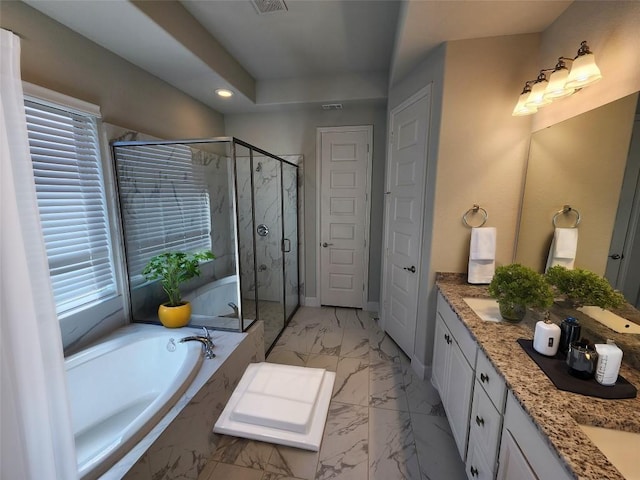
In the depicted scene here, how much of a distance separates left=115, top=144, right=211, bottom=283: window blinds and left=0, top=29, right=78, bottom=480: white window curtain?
1525 mm

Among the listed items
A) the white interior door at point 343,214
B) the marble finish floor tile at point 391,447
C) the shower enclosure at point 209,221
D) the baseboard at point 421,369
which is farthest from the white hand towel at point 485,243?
the shower enclosure at point 209,221

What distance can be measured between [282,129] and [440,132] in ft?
6.62

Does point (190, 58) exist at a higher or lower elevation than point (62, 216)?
higher

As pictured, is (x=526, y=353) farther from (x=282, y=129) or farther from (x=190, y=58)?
(x=282, y=129)

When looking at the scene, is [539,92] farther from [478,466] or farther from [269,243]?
[269,243]

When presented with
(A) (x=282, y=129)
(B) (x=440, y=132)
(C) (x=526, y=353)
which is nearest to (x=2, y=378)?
(C) (x=526, y=353)

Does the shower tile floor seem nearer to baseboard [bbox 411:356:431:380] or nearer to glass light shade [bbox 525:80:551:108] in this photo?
baseboard [bbox 411:356:431:380]

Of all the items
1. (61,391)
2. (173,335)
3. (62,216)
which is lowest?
(173,335)

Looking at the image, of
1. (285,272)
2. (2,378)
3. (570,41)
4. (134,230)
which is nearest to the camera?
(2,378)

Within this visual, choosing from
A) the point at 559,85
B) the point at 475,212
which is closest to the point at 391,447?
the point at 475,212

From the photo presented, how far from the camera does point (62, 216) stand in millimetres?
1595

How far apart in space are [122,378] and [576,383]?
7.84ft

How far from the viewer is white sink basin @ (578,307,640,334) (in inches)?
40.8

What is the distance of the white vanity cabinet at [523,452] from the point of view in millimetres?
752
